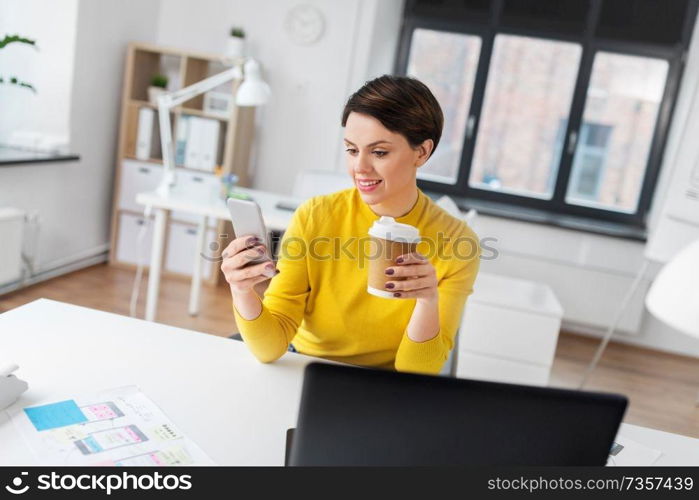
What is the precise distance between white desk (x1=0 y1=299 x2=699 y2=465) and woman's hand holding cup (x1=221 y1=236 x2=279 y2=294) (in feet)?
0.70

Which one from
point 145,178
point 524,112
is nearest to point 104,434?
point 145,178

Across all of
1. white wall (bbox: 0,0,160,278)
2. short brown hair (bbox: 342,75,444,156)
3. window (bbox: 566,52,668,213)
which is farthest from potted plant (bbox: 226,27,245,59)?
short brown hair (bbox: 342,75,444,156)

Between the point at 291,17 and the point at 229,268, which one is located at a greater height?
the point at 291,17

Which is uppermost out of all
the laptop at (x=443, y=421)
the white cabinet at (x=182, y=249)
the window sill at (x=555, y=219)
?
the laptop at (x=443, y=421)

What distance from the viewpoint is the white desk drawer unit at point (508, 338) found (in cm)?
306

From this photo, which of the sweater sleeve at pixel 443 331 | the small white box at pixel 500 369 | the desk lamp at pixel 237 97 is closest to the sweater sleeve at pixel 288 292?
the sweater sleeve at pixel 443 331

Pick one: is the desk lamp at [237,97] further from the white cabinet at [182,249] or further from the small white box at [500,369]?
the small white box at [500,369]

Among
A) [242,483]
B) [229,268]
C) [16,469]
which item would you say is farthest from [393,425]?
[229,268]

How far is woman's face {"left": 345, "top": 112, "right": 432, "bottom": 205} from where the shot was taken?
4.61ft

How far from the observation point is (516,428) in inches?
30.3

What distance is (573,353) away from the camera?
13.8 feet

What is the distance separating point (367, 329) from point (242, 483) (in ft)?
2.13

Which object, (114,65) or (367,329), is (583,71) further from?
(367,329)

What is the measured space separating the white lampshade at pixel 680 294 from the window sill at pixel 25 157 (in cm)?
346
